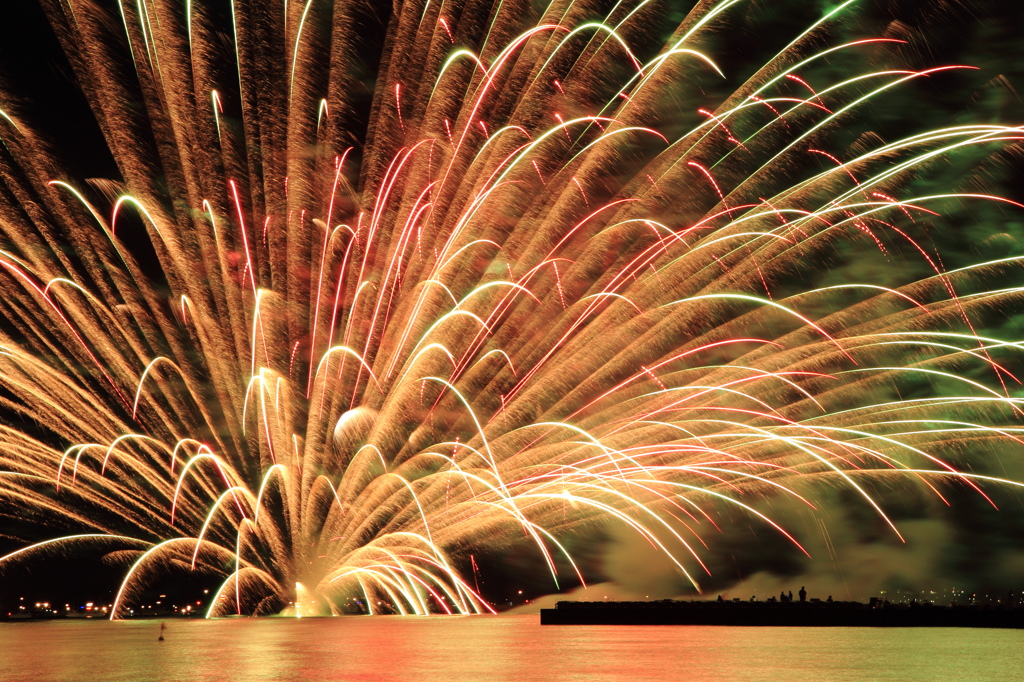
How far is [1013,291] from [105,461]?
94.5 ft

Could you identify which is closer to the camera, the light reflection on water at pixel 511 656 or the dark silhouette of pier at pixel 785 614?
the light reflection on water at pixel 511 656

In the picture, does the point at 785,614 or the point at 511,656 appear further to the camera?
the point at 785,614

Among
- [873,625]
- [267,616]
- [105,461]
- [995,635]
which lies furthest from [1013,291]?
[267,616]

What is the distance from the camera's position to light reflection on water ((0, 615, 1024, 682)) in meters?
20.2

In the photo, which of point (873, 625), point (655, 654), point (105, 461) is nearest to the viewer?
point (655, 654)

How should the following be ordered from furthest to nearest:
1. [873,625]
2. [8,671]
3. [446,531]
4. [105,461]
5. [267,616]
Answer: [267,616] < [873,625] < [446,531] < [105,461] < [8,671]

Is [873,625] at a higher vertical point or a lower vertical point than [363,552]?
lower

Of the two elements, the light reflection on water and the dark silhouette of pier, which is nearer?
the light reflection on water

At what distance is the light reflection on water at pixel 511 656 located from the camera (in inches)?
794

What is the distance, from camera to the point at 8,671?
21.7 metres

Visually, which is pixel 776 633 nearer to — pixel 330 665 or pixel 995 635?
pixel 995 635

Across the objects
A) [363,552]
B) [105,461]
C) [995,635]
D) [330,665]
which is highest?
[105,461]

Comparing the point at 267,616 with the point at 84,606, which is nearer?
the point at 267,616

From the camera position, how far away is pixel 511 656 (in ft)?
80.3
